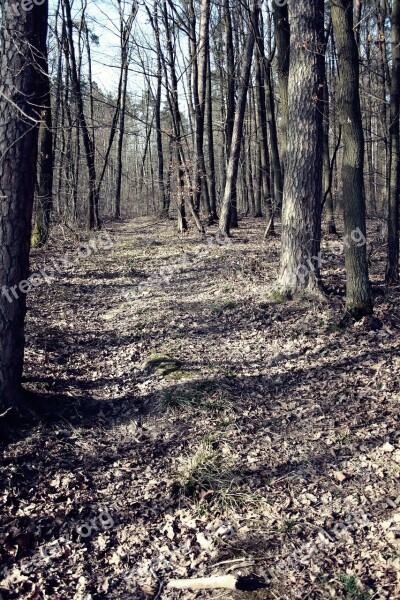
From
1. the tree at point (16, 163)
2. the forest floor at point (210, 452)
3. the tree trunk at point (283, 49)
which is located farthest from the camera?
the tree trunk at point (283, 49)

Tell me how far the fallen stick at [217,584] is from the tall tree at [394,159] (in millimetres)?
6116

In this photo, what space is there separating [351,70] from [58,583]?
22.1 feet

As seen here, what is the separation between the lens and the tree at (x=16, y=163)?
4.36m

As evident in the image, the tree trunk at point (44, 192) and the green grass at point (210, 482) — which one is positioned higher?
the tree trunk at point (44, 192)

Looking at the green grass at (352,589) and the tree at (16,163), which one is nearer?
the green grass at (352,589)

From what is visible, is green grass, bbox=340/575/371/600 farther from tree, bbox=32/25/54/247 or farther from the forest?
tree, bbox=32/25/54/247

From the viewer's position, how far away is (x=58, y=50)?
19578 mm

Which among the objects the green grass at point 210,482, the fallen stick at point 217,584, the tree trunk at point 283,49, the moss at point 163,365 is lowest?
the fallen stick at point 217,584

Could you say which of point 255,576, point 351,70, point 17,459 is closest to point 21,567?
point 17,459

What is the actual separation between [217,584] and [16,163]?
3802 millimetres

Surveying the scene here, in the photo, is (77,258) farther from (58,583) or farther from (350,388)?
(58,583)

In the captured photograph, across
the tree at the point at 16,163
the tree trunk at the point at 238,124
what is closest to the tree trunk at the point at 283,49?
the tree trunk at the point at 238,124

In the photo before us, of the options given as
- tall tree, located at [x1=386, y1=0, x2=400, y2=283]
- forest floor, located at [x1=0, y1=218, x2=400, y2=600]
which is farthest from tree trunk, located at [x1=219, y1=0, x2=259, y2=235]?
forest floor, located at [x1=0, y1=218, x2=400, y2=600]

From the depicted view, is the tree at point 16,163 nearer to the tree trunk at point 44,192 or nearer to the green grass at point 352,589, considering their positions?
the green grass at point 352,589
